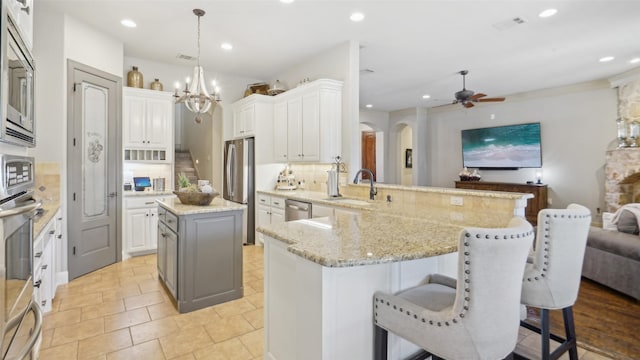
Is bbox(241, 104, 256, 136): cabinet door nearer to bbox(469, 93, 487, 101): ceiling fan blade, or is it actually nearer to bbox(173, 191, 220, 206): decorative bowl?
bbox(173, 191, 220, 206): decorative bowl

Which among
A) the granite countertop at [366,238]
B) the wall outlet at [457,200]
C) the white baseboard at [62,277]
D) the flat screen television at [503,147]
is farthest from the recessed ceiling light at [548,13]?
the white baseboard at [62,277]

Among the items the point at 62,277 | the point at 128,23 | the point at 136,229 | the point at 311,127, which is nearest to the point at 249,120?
the point at 311,127

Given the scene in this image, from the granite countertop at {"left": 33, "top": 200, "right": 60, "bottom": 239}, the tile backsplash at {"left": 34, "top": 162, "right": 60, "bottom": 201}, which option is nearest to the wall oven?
the granite countertop at {"left": 33, "top": 200, "right": 60, "bottom": 239}

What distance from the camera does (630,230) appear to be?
11.5 feet

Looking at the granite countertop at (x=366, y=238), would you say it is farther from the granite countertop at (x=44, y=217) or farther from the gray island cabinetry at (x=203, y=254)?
the granite countertop at (x=44, y=217)

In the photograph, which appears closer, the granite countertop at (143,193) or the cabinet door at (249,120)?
the granite countertop at (143,193)

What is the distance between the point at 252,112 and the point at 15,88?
4.02 m

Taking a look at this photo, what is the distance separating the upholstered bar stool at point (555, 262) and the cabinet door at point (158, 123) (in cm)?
500

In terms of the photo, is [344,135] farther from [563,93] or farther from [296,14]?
[563,93]

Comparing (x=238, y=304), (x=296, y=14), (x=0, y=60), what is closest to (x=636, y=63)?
(x=296, y=14)

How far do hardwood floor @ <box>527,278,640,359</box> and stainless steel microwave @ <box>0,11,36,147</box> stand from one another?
3.65 m

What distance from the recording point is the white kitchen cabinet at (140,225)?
463 centimetres

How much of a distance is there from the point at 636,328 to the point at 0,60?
4.33 meters

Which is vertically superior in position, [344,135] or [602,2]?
[602,2]
